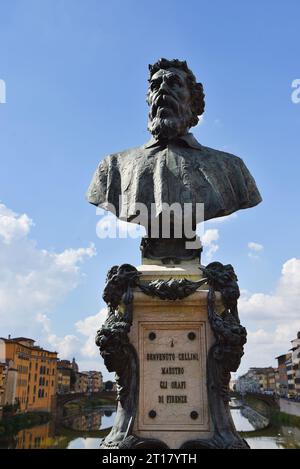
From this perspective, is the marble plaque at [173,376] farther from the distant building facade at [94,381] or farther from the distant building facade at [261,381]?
the distant building facade at [94,381]

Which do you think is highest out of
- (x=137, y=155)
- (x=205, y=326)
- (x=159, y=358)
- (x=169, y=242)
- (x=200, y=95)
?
(x=200, y=95)

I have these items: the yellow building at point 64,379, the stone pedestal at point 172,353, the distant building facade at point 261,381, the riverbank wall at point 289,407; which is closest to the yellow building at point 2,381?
the riverbank wall at point 289,407

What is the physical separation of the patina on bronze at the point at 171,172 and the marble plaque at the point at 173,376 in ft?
3.78

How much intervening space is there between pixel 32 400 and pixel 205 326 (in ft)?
214

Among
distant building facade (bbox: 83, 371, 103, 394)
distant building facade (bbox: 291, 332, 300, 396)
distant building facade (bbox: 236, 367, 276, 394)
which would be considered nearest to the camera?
distant building facade (bbox: 291, 332, 300, 396)

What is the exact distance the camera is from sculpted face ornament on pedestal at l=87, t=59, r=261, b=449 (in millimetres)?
5832

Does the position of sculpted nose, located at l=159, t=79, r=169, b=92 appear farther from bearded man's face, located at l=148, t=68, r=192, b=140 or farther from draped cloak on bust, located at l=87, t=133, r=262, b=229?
draped cloak on bust, located at l=87, t=133, r=262, b=229

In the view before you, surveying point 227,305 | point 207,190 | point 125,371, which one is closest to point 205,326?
point 227,305

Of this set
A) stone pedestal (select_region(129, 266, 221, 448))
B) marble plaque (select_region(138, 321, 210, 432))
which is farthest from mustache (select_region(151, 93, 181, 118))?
marble plaque (select_region(138, 321, 210, 432))

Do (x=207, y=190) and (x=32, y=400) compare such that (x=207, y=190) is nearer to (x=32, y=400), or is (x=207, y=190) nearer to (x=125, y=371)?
(x=125, y=371)

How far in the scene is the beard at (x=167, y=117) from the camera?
7504 mm

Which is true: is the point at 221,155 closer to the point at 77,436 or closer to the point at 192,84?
the point at 192,84

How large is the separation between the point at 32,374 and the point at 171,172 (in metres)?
65.5

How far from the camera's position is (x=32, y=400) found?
6500 cm
